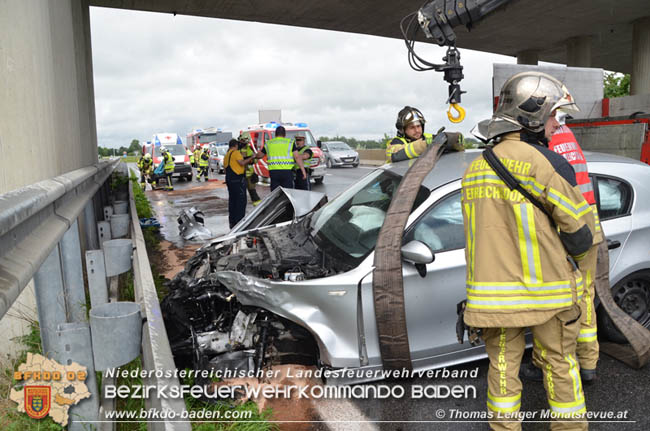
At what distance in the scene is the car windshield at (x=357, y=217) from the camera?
350cm

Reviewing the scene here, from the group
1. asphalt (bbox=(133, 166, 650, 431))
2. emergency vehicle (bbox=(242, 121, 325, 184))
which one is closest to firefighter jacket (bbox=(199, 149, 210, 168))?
emergency vehicle (bbox=(242, 121, 325, 184))

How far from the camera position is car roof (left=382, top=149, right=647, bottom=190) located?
356 cm

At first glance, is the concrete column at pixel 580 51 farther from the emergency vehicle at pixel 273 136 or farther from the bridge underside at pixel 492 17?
the emergency vehicle at pixel 273 136

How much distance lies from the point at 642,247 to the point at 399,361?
6.92 feet

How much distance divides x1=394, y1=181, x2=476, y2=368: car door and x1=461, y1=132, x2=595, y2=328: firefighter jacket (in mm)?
728

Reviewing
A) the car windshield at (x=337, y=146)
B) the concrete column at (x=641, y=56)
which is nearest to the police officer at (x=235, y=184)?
the car windshield at (x=337, y=146)

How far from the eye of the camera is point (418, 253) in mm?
3004

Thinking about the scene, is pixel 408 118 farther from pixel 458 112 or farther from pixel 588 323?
pixel 588 323

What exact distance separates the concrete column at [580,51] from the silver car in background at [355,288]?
864 inches

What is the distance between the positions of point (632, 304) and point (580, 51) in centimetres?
2286

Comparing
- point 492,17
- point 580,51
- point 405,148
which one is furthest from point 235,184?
point 580,51

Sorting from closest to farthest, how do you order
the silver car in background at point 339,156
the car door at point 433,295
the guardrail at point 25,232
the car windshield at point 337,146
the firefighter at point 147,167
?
the guardrail at point 25,232
the car door at point 433,295
the firefighter at point 147,167
the silver car in background at point 339,156
the car windshield at point 337,146

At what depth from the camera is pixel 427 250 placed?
3006 millimetres

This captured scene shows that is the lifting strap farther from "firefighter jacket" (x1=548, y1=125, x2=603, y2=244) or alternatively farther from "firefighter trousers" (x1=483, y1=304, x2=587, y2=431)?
"firefighter jacket" (x1=548, y1=125, x2=603, y2=244)
